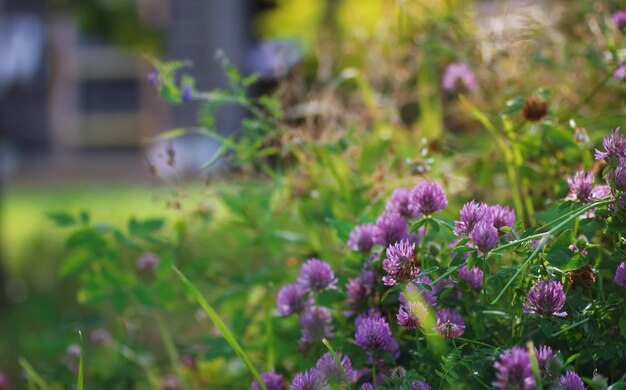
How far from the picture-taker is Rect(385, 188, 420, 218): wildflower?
1.00 m

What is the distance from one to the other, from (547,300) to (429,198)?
0.59 feet

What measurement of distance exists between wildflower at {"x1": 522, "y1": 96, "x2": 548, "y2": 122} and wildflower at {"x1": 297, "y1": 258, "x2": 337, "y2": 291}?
398 millimetres

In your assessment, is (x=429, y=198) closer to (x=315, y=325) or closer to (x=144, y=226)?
(x=315, y=325)

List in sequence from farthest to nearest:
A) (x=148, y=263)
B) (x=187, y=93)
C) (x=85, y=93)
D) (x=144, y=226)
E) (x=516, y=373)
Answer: (x=85, y=93)
(x=148, y=263)
(x=144, y=226)
(x=187, y=93)
(x=516, y=373)

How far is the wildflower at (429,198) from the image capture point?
0.93 m

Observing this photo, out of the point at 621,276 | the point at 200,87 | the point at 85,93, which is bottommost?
the point at 621,276

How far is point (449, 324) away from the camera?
2.78 ft

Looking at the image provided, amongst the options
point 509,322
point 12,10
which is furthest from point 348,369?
point 12,10

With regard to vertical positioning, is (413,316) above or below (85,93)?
below

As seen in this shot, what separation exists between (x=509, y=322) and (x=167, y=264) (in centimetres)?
64

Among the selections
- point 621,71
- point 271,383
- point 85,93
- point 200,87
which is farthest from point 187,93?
point 85,93

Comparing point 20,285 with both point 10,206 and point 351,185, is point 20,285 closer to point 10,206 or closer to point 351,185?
point 351,185

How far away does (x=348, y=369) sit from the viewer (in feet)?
2.97

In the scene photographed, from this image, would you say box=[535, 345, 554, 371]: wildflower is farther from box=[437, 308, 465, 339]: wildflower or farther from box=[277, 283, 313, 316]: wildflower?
box=[277, 283, 313, 316]: wildflower
